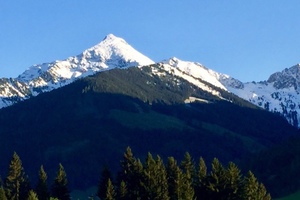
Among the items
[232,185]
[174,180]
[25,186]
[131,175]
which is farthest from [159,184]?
[25,186]

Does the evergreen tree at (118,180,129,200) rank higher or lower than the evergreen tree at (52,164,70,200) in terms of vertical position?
lower

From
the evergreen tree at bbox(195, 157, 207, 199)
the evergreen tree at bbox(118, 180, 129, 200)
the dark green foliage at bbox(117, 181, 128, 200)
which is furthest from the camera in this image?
the evergreen tree at bbox(195, 157, 207, 199)

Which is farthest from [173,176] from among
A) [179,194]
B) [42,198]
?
[42,198]

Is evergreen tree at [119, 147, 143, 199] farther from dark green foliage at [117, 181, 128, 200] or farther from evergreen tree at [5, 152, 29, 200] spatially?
evergreen tree at [5, 152, 29, 200]

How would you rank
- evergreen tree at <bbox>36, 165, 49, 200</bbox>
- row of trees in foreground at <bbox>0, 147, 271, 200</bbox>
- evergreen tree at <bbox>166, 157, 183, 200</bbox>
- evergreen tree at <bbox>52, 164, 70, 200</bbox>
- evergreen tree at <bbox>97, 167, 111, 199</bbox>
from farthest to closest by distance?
evergreen tree at <bbox>52, 164, 70, 200</bbox>
evergreen tree at <bbox>97, 167, 111, 199</bbox>
evergreen tree at <bbox>36, 165, 49, 200</bbox>
evergreen tree at <bbox>166, 157, 183, 200</bbox>
row of trees in foreground at <bbox>0, 147, 271, 200</bbox>

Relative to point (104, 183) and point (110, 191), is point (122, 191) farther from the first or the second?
point (104, 183)

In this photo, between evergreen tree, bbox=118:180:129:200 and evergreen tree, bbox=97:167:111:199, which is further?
evergreen tree, bbox=97:167:111:199

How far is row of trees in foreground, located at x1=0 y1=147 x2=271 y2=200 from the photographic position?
117 meters

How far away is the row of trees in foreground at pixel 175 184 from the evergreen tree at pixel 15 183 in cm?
1704

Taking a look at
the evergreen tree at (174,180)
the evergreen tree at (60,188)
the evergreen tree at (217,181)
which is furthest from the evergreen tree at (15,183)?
the evergreen tree at (217,181)

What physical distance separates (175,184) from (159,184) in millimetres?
3312

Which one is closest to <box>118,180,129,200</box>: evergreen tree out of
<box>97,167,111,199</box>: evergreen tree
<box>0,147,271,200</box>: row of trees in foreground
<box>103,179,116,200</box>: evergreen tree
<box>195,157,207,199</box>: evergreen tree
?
<box>0,147,271,200</box>: row of trees in foreground

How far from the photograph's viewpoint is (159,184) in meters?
118

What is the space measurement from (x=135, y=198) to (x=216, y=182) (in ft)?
50.7
